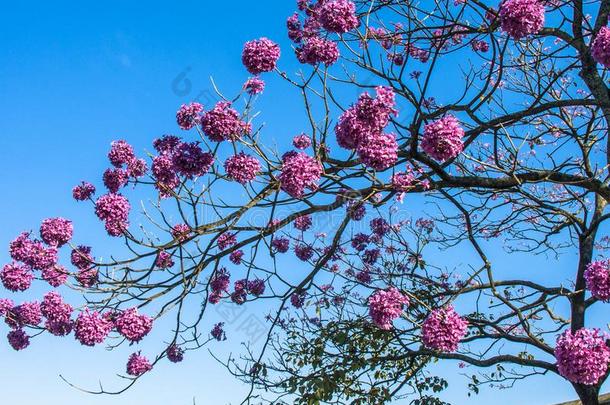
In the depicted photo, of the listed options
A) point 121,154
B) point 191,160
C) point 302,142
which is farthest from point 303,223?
point 191,160

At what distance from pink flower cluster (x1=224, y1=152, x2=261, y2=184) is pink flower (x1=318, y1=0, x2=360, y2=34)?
4.41 feet

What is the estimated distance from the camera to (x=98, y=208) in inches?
227

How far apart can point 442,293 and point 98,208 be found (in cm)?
529

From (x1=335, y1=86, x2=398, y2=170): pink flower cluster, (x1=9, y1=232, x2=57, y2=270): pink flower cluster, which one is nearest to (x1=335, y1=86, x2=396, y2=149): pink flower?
(x1=335, y1=86, x2=398, y2=170): pink flower cluster

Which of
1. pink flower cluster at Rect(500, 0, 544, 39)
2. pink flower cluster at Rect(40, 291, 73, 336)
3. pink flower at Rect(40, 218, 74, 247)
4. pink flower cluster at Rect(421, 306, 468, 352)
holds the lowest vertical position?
pink flower cluster at Rect(421, 306, 468, 352)

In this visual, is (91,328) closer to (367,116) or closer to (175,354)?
(175,354)

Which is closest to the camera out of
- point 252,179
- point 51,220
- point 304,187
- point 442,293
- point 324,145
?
point 304,187

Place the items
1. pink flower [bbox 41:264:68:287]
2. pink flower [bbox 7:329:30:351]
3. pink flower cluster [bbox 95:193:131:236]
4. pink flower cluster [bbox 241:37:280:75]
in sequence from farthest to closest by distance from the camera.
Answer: pink flower [bbox 7:329:30:351] → pink flower [bbox 41:264:68:287] → pink flower cluster [bbox 95:193:131:236] → pink flower cluster [bbox 241:37:280:75]

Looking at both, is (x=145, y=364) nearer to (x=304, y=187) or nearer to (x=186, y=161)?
(x=186, y=161)

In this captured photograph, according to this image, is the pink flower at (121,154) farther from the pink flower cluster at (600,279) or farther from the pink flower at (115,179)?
the pink flower cluster at (600,279)

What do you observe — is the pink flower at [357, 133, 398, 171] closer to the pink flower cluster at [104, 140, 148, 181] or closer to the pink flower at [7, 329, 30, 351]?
the pink flower cluster at [104, 140, 148, 181]

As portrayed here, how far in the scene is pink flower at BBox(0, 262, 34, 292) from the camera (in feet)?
22.0

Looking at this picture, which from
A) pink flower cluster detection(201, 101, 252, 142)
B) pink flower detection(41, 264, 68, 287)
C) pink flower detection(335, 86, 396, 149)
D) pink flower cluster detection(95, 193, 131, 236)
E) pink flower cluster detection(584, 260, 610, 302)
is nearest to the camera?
pink flower detection(335, 86, 396, 149)

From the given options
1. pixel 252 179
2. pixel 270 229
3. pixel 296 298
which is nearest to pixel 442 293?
pixel 296 298
